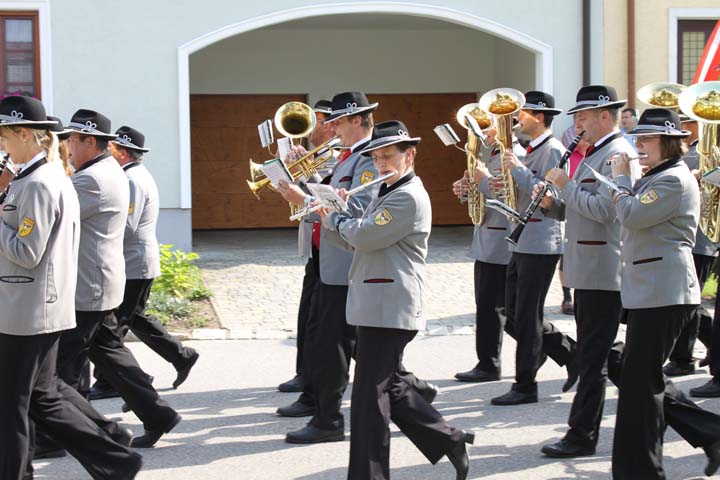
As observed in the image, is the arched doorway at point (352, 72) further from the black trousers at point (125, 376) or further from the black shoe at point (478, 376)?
the black trousers at point (125, 376)

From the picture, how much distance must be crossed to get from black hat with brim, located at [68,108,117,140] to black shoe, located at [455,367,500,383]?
329 centimetres

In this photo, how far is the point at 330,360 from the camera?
6867mm

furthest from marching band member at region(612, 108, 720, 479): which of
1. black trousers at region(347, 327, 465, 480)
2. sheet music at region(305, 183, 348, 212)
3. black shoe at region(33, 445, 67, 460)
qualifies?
black shoe at region(33, 445, 67, 460)

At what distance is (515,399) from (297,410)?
149cm

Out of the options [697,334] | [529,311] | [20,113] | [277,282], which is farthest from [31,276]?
[277,282]

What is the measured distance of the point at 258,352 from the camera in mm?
9523

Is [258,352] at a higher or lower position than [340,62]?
lower

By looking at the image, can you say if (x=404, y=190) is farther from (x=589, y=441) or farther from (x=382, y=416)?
(x=589, y=441)

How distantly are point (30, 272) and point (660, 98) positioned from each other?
16.8 ft

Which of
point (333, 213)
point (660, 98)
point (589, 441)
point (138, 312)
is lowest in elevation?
point (589, 441)

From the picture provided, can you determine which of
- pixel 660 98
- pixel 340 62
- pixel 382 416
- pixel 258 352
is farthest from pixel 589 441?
pixel 340 62

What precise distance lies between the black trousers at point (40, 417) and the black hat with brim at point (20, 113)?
996mm

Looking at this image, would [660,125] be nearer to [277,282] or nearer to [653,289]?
[653,289]

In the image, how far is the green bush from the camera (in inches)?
416
